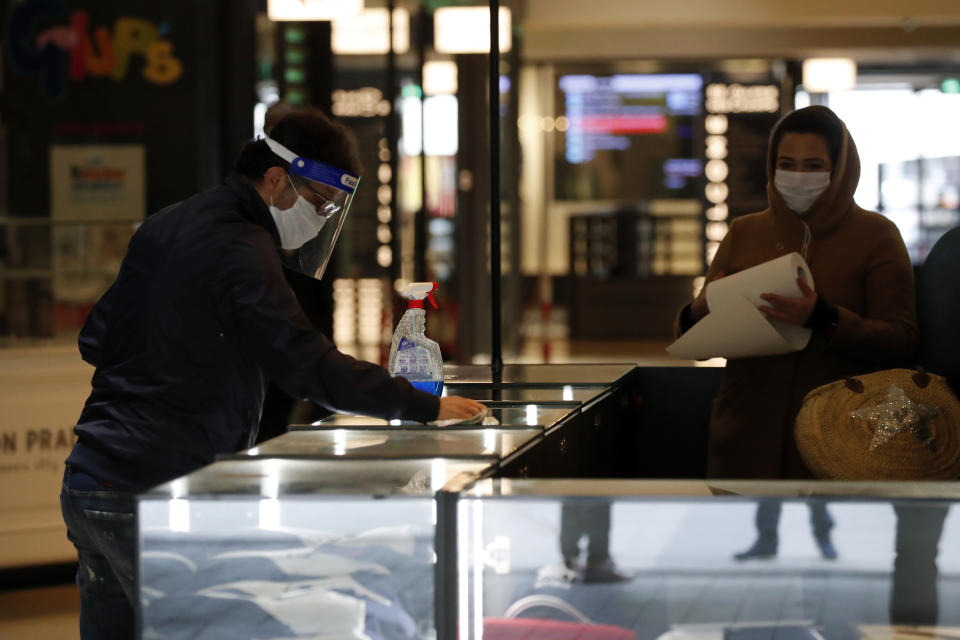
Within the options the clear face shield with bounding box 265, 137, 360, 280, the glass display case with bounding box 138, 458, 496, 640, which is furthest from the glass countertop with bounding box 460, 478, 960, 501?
the clear face shield with bounding box 265, 137, 360, 280

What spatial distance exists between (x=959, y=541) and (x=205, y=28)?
6104mm

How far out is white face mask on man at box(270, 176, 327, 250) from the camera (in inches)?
85.9

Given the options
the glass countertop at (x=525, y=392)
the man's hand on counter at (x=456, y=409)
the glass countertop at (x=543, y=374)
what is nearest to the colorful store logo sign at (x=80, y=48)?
the glass countertop at (x=543, y=374)

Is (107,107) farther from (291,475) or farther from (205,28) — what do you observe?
(291,475)

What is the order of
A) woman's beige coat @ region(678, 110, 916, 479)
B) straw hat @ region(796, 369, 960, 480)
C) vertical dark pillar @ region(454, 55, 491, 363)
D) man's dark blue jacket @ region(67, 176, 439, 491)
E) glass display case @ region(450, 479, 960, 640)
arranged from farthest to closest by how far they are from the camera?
1. vertical dark pillar @ region(454, 55, 491, 363)
2. woman's beige coat @ region(678, 110, 916, 479)
3. straw hat @ region(796, 369, 960, 480)
4. man's dark blue jacket @ region(67, 176, 439, 491)
5. glass display case @ region(450, 479, 960, 640)

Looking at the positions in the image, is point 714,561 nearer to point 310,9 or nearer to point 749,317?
point 749,317

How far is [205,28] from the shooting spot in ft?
22.8

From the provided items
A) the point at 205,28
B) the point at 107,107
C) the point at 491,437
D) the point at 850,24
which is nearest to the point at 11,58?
the point at 107,107

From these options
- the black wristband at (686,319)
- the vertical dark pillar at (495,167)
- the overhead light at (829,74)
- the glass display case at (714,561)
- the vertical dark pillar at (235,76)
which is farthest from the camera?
the overhead light at (829,74)

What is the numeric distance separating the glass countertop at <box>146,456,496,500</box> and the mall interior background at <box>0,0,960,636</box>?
306cm

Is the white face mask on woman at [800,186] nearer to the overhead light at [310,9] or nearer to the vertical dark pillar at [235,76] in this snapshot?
the vertical dark pillar at [235,76]

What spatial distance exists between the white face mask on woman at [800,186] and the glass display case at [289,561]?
5.08 feet

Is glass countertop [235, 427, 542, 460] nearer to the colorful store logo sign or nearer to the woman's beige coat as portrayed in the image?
the woman's beige coat

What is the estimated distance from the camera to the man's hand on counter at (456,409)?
211cm
